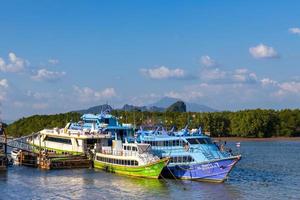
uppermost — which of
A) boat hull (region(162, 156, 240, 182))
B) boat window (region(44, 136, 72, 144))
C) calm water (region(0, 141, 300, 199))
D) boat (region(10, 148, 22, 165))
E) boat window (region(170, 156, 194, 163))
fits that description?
boat window (region(44, 136, 72, 144))

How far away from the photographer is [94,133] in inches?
3467

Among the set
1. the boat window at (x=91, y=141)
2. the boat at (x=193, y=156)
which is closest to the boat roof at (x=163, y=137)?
the boat at (x=193, y=156)

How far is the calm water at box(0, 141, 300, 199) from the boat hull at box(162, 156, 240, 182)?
1.21 metres

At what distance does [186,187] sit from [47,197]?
16.3m

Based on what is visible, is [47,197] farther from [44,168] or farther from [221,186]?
[44,168]

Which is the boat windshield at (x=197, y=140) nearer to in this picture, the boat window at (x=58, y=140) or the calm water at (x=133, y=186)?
the calm water at (x=133, y=186)

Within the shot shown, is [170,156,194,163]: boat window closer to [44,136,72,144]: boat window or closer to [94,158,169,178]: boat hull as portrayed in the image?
[94,158,169,178]: boat hull

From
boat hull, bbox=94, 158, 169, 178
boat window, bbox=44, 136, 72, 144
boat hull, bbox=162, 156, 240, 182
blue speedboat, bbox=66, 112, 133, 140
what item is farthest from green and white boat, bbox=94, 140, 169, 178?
boat window, bbox=44, 136, 72, 144

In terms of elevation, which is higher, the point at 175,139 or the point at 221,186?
the point at 175,139

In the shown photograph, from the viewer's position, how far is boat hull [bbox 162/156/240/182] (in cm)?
6531

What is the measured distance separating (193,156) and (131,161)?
358 inches

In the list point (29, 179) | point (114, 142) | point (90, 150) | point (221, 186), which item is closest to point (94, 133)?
point (90, 150)

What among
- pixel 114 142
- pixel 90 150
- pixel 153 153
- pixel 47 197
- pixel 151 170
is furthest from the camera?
pixel 90 150

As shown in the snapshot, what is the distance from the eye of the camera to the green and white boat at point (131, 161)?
68.1 meters
